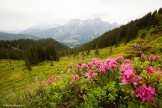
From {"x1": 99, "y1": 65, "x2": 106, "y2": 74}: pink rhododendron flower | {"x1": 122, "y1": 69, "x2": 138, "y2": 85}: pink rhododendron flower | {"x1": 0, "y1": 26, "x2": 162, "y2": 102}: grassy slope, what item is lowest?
{"x1": 0, "y1": 26, "x2": 162, "y2": 102}: grassy slope

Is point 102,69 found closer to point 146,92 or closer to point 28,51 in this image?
point 146,92

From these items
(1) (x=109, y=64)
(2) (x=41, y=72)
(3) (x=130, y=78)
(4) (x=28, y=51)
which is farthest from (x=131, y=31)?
(3) (x=130, y=78)

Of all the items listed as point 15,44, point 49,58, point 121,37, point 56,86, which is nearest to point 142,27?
point 121,37

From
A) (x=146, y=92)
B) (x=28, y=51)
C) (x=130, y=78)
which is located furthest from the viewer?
(x=28, y=51)

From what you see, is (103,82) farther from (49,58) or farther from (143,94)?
(49,58)

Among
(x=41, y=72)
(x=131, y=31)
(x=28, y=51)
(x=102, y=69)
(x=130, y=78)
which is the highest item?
(x=131, y=31)

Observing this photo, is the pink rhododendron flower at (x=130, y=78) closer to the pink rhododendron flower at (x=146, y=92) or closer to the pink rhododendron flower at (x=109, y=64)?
the pink rhododendron flower at (x=146, y=92)

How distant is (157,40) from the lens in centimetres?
1247

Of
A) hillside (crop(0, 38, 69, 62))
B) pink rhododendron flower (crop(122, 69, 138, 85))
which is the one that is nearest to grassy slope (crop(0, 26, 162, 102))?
pink rhododendron flower (crop(122, 69, 138, 85))

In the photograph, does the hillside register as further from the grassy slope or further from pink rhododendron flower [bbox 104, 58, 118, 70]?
pink rhododendron flower [bbox 104, 58, 118, 70]

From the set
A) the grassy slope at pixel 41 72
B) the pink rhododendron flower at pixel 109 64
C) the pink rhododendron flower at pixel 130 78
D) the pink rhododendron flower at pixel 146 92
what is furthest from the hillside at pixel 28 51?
the pink rhododendron flower at pixel 146 92

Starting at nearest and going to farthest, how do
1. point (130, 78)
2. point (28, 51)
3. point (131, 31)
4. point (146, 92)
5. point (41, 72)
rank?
point (146, 92), point (130, 78), point (41, 72), point (28, 51), point (131, 31)

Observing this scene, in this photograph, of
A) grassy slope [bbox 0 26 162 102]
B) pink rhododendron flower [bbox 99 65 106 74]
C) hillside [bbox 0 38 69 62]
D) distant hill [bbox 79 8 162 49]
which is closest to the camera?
pink rhododendron flower [bbox 99 65 106 74]

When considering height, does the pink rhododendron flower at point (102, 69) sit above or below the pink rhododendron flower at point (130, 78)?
below
